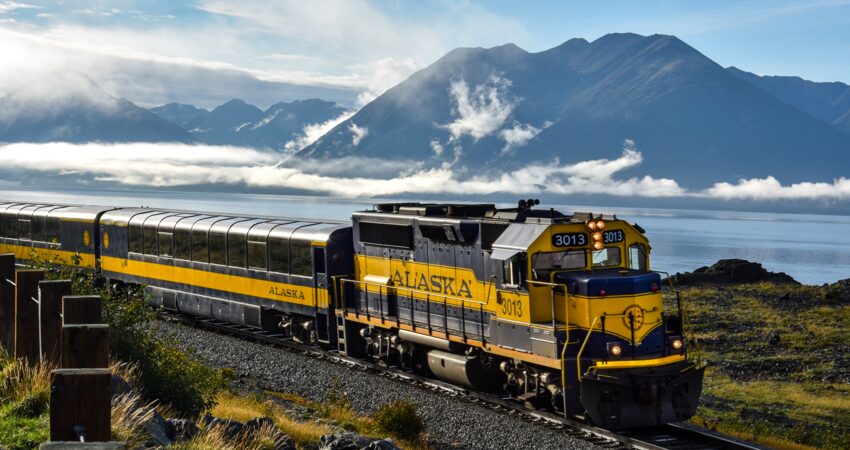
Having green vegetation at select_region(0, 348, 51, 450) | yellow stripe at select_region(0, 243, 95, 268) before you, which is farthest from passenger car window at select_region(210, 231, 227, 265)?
green vegetation at select_region(0, 348, 51, 450)

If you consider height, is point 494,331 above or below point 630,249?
below

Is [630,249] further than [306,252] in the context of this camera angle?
No

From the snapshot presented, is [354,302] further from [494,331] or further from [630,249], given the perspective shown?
[630,249]

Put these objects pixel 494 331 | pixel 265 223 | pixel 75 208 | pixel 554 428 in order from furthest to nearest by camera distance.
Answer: pixel 75 208 < pixel 265 223 < pixel 494 331 < pixel 554 428

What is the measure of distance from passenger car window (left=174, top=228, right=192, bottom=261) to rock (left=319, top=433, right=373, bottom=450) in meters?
18.8

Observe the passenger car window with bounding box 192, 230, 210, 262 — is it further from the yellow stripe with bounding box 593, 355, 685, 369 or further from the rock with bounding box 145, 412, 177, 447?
the rock with bounding box 145, 412, 177, 447

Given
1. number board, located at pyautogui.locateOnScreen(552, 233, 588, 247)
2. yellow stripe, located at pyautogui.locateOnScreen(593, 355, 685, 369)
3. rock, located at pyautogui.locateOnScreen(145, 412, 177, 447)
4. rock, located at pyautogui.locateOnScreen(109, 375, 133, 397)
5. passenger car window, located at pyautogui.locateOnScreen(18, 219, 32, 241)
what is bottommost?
yellow stripe, located at pyautogui.locateOnScreen(593, 355, 685, 369)

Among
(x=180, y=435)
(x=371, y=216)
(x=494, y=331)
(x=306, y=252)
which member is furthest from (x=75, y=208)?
(x=180, y=435)

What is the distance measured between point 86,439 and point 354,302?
17419 mm

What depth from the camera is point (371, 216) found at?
77.2 feet

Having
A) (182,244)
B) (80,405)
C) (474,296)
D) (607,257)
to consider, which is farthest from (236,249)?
(80,405)

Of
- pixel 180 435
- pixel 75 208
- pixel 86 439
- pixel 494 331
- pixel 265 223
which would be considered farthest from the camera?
pixel 75 208

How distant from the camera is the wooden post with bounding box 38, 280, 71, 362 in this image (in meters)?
9.80

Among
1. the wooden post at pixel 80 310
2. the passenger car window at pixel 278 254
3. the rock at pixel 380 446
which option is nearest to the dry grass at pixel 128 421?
the wooden post at pixel 80 310
